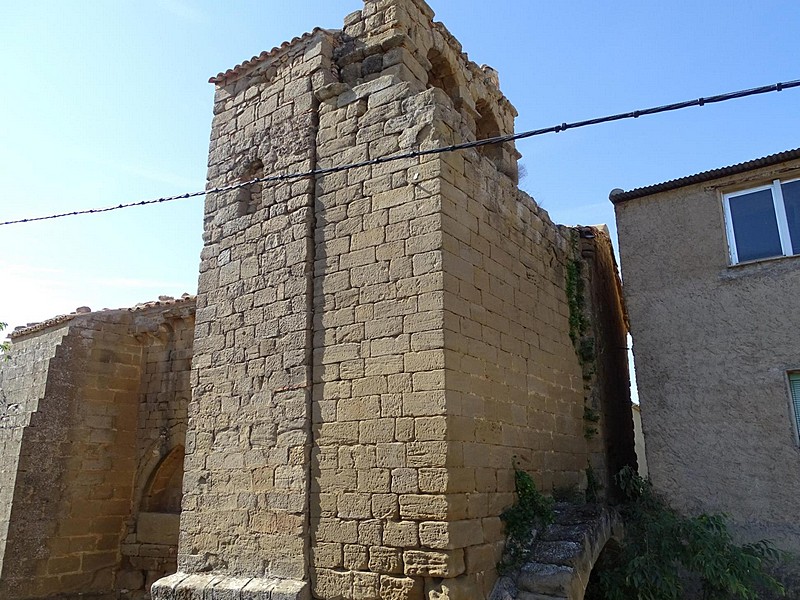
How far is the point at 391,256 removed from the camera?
6.05 metres

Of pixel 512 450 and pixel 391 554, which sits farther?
pixel 512 450

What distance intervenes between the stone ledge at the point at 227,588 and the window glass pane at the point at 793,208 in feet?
18.8

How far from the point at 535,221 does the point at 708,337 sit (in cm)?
218

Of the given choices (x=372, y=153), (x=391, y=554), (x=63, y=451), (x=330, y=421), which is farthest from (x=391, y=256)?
(x=63, y=451)

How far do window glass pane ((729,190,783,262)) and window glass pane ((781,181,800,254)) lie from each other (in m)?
0.13

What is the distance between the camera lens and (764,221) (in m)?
7.40

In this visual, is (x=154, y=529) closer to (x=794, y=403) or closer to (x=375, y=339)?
(x=375, y=339)

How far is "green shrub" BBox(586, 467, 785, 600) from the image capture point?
6.05m

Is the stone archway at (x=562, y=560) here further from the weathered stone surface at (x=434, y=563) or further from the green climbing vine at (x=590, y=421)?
the green climbing vine at (x=590, y=421)

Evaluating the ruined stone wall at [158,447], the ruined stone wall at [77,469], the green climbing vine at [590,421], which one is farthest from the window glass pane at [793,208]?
the ruined stone wall at [77,469]

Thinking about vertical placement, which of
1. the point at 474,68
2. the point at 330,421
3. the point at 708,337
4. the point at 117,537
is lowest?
the point at 117,537

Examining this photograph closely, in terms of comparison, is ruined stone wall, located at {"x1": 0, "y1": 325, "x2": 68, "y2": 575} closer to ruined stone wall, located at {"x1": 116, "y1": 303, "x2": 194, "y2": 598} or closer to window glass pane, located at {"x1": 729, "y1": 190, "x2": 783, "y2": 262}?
ruined stone wall, located at {"x1": 116, "y1": 303, "x2": 194, "y2": 598}

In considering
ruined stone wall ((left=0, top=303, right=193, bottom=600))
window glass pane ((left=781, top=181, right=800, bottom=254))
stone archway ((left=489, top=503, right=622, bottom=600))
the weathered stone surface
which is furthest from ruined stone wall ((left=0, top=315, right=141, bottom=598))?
window glass pane ((left=781, top=181, right=800, bottom=254))

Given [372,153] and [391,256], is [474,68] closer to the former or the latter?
[372,153]
